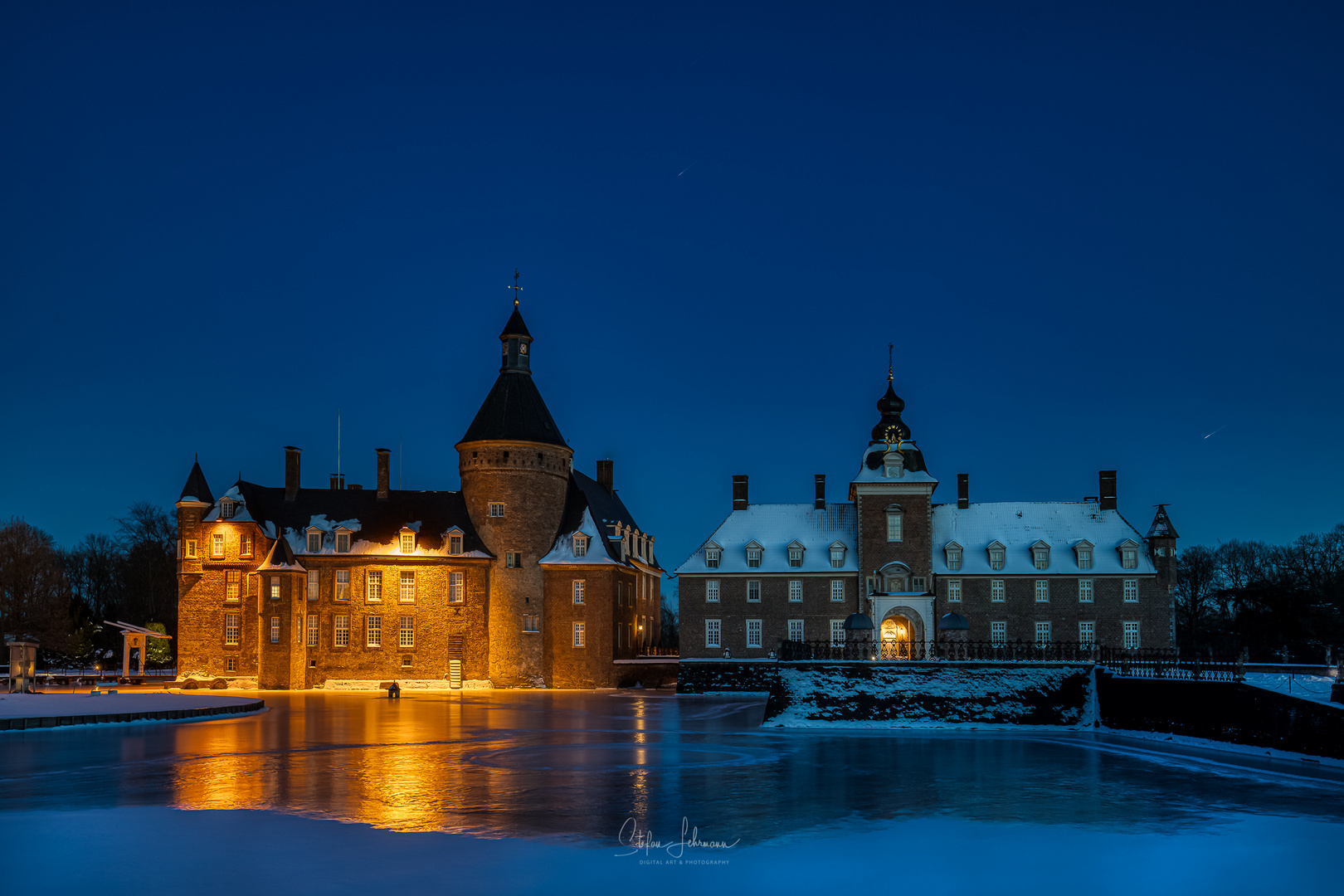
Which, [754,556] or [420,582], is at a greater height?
[754,556]

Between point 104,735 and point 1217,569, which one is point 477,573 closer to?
point 104,735

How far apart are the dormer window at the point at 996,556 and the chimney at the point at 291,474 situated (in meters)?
36.4

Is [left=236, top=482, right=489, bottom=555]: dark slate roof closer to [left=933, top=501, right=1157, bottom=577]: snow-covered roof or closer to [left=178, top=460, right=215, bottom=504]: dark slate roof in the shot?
[left=178, top=460, right=215, bottom=504]: dark slate roof

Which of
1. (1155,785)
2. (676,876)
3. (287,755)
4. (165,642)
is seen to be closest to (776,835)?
(676,876)

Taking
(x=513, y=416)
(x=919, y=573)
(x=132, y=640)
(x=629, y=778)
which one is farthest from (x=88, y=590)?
(x=629, y=778)

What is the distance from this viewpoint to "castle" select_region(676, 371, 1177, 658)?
56.6 metres

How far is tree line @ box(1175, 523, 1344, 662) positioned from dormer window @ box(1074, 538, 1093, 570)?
21.3 ft

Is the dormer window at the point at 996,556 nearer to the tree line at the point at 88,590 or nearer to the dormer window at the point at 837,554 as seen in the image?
the dormer window at the point at 837,554

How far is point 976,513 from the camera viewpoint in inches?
2367

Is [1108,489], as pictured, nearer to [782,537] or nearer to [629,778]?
[782,537]

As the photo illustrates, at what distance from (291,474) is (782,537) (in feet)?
87.4

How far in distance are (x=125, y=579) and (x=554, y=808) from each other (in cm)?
8194

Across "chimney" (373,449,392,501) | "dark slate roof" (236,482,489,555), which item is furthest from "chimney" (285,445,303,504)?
"chimney" (373,449,392,501)

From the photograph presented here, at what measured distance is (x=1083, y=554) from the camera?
5716 cm
